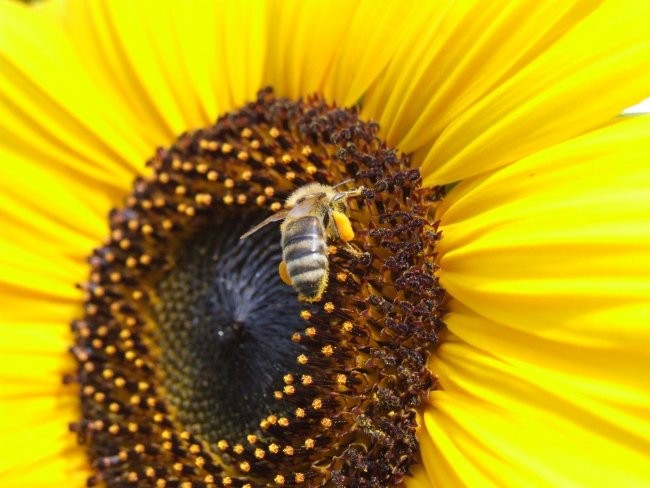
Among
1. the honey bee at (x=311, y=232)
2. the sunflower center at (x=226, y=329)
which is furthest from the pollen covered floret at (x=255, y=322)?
the honey bee at (x=311, y=232)

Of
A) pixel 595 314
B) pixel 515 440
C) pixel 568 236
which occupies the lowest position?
pixel 515 440

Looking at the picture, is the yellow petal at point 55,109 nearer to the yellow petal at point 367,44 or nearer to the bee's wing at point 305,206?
the yellow petal at point 367,44

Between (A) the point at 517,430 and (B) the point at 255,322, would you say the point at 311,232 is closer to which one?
(B) the point at 255,322

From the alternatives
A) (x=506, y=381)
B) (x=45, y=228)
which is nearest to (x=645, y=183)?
(x=506, y=381)

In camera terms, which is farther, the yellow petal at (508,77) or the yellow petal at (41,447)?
the yellow petal at (41,447)

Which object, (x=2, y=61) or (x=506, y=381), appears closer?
(x=506, y=381)

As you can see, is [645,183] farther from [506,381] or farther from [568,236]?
[506,381]
